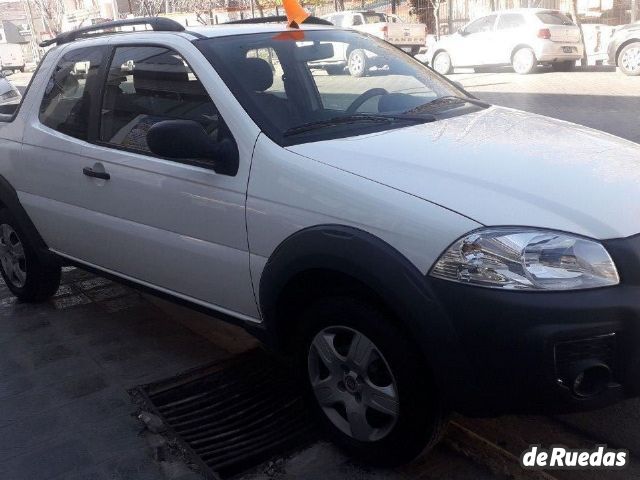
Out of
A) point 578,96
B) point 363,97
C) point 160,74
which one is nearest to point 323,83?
point 363,97

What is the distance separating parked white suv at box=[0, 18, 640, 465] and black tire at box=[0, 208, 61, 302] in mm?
402

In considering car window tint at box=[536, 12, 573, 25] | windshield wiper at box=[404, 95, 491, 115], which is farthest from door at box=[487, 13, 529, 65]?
windshield wiper at box=[404, 95, 491, 115]

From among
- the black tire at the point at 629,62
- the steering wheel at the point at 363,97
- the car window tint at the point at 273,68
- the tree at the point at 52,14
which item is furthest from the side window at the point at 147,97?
the tree at the point at 52,14

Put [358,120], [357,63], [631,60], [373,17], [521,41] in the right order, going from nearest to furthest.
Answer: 1. [358,120]
2. [357,63]
3. [631,60]
4. [521,41]
5. [373,17]

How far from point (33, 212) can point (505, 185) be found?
3106 mm

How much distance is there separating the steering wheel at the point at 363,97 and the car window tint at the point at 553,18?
14822 millimetres

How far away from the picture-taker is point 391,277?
96.7 inches

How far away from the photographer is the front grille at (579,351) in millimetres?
2266

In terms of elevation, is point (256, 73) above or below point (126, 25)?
below

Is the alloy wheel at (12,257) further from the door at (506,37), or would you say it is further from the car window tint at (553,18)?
the car window tint at (553,18)

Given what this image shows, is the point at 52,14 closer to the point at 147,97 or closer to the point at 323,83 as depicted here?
the point at 147,97

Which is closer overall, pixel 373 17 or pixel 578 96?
pixel 578 96

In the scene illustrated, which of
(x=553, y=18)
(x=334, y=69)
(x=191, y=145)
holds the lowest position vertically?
(x=191, y=145)
